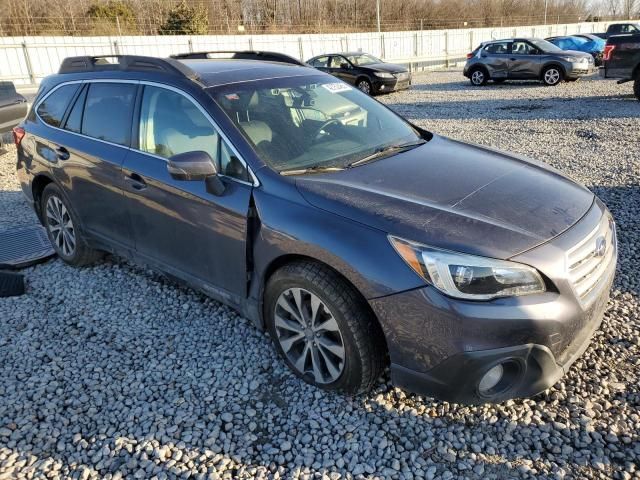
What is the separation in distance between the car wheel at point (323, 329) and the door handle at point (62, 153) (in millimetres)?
2463

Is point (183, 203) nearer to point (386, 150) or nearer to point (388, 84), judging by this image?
point (386, 150)

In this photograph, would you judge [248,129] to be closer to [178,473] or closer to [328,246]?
[328,246]

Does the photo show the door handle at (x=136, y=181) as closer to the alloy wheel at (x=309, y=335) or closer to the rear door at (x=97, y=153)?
the rear door at (x=97, y=153)

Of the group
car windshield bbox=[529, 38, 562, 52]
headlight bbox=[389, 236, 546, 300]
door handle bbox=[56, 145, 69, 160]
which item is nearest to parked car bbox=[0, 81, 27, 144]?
door handle bbox=[56, 145, 69, 160]

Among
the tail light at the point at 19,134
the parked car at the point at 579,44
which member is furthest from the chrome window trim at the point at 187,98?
the parked car at the point at 579,44

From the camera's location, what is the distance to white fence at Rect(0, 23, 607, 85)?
20.0m

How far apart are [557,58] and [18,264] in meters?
16.6

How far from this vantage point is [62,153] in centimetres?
434

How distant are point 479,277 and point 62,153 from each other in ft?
12.1

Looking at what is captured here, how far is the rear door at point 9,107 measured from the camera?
8.80 m

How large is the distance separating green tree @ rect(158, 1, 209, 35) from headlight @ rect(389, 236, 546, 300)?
99.7 ft

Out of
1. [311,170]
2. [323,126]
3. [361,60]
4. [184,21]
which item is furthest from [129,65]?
[184,21]

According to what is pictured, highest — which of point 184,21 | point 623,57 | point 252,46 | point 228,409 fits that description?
point 184,21

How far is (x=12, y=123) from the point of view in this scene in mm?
8953
